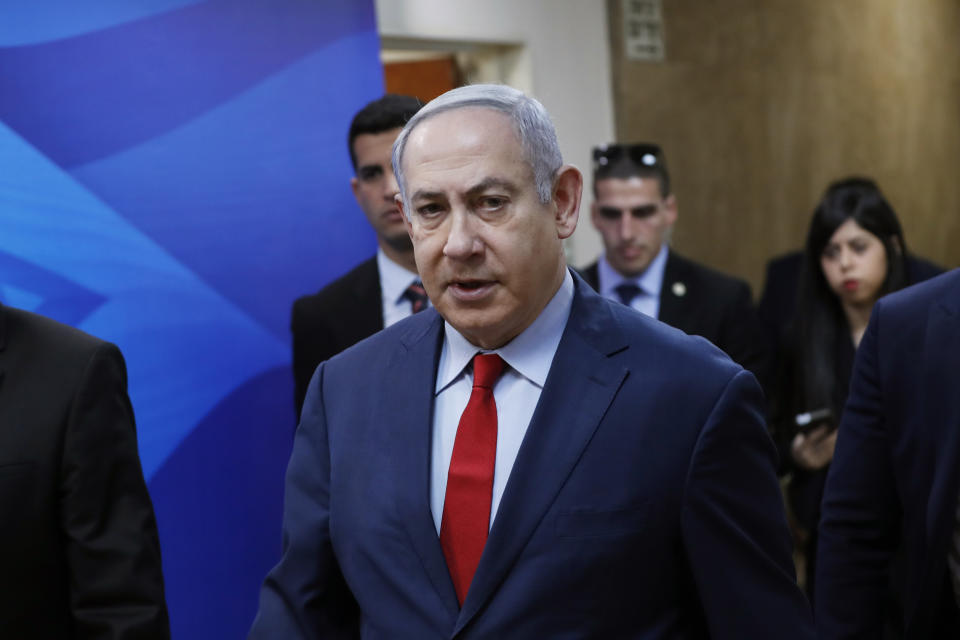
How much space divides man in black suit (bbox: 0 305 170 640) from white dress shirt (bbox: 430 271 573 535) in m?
0.66

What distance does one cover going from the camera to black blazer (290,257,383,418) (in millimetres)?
3043

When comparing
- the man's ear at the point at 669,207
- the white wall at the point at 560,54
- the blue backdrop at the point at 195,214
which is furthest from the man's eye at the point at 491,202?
the white wall at the point at 560,54

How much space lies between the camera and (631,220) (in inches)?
146

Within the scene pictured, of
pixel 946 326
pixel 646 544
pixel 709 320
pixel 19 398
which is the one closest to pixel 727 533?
pixel 646 544

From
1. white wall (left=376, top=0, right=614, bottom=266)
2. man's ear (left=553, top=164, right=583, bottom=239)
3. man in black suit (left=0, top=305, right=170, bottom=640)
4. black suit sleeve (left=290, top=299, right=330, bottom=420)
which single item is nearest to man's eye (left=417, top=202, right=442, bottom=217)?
man's ear (left=553, top=164, right=583, bottom=239)

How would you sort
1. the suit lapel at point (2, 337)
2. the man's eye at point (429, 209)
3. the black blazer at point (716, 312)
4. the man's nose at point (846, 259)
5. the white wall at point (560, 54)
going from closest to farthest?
the man's eye at point (429, 209)
the suit lapel at point (2, 337)
the black blazer at point (716, 312)
the man's nose at point (846, 259)
the white wall at point (560, 54)

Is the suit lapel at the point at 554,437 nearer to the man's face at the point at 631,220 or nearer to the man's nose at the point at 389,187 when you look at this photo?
the man's nose at the point at 389,187

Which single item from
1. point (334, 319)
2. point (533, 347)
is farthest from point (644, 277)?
point (533, 347)

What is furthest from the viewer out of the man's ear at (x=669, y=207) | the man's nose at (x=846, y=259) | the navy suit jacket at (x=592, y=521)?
the man's ear at (x=669, y=207)

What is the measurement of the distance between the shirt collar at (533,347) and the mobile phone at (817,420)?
6.61 ft

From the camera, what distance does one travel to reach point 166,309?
3.26 meters

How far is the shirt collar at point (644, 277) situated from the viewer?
3.64 m

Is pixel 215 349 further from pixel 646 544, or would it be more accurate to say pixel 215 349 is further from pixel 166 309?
pixel 646 544

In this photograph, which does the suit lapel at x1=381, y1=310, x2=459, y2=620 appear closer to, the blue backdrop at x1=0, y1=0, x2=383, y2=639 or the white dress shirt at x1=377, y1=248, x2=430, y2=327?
the white dress shirt at x1=377, y1=248, x2=430, y2=327
